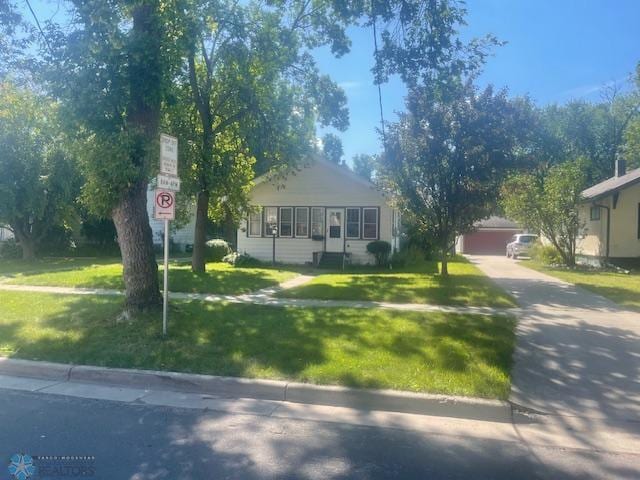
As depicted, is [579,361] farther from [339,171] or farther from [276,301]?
[339,171]

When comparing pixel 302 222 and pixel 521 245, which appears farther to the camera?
pixel 521 245

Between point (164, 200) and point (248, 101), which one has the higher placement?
point (248, 101)

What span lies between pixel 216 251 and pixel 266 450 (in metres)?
21.4

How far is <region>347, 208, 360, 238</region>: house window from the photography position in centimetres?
2300

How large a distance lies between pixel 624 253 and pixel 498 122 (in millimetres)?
11454

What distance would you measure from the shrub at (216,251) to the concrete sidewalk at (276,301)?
11563mm

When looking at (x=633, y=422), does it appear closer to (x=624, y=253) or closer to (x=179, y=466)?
(x=179, y=466)

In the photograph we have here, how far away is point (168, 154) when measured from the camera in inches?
307

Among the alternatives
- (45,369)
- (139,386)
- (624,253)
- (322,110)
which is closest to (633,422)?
(139,386)

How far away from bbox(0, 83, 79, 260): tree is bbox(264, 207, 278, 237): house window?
8.58 meters

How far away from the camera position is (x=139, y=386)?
21.8 ft

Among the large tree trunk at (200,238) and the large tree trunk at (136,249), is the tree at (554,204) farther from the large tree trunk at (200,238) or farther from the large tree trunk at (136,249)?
the large tree trunk at (136,249)

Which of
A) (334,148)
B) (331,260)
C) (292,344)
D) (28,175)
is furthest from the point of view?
(334,148)

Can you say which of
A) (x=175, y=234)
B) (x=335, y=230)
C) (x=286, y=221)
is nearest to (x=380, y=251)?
(x=335, y=230)
